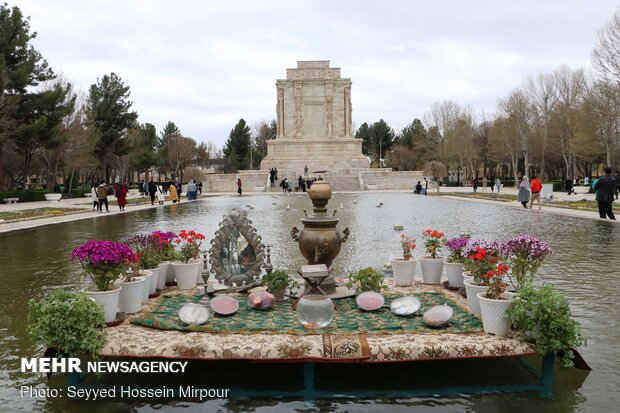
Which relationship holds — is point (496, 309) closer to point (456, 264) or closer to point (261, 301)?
point (456, 264)

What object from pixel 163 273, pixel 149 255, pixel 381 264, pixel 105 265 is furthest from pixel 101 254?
pixel 381 264

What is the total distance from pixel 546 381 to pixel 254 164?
101 metres

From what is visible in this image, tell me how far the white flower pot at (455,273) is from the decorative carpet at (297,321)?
0.84 meters

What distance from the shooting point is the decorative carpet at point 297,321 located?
640 centimetres

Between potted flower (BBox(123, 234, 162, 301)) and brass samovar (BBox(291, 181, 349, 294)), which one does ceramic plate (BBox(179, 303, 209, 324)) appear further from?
brass samovar (BBox(291, 181, 349, 294))

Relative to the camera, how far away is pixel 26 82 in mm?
39875

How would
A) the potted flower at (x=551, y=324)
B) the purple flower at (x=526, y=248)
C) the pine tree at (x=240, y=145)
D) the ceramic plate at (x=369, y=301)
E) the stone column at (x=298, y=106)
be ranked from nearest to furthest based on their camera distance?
the potted flower at (x=551, y=324) < the purple flower at (x=526, y=248) < the ceramic plate at (x=369, y=301) < the stone column at (x=298, y=106) < the pine tree at (x=240, y=145)

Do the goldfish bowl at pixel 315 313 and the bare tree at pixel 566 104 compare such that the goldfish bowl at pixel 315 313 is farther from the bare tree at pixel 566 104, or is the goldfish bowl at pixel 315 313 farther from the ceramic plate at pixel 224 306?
the bare tree at pixel 566 104

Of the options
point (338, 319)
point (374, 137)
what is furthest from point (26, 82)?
point (374, 137)

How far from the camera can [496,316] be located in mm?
6000

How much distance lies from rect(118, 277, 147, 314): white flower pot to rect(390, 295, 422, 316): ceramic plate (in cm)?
343

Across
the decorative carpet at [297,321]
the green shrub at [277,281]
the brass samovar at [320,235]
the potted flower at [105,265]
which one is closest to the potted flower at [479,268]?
the decorative carpet at [297,321]

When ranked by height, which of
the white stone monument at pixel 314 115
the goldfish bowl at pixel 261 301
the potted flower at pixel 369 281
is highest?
the white stone monument at pixel 314 115

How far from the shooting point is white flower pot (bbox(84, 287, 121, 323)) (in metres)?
6.48
